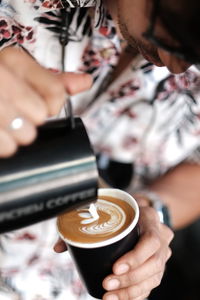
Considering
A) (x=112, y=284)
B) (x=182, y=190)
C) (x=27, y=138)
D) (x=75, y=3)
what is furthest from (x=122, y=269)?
(x=182, y=190)

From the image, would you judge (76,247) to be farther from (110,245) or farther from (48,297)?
(48,297)

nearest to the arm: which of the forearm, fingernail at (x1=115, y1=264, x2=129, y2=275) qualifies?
fingernail at (x1=115, y1=264, x2=129, y2=275)

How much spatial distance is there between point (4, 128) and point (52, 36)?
45cm

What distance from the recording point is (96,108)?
114 centimetres

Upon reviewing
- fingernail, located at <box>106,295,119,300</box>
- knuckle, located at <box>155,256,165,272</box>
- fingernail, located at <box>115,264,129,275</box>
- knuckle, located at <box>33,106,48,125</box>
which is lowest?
knuckle, located at <box>155,256,165,272</box>

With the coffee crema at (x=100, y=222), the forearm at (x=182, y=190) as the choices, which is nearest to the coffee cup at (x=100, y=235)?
the coffee crema at (x=100, y=222)

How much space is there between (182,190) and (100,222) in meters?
0.58

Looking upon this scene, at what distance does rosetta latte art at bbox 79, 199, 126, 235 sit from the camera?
72cm

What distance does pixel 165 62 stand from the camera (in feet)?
2.47

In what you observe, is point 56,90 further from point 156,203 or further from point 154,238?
point 156,203

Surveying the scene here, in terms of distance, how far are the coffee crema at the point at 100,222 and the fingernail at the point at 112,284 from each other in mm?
86

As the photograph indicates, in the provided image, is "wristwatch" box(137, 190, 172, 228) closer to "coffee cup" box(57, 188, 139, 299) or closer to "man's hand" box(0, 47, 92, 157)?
"coffee cup" box(57, 188, 139, 299)

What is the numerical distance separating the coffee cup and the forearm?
19.2 inches

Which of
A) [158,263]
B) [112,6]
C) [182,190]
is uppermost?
[112,6]
